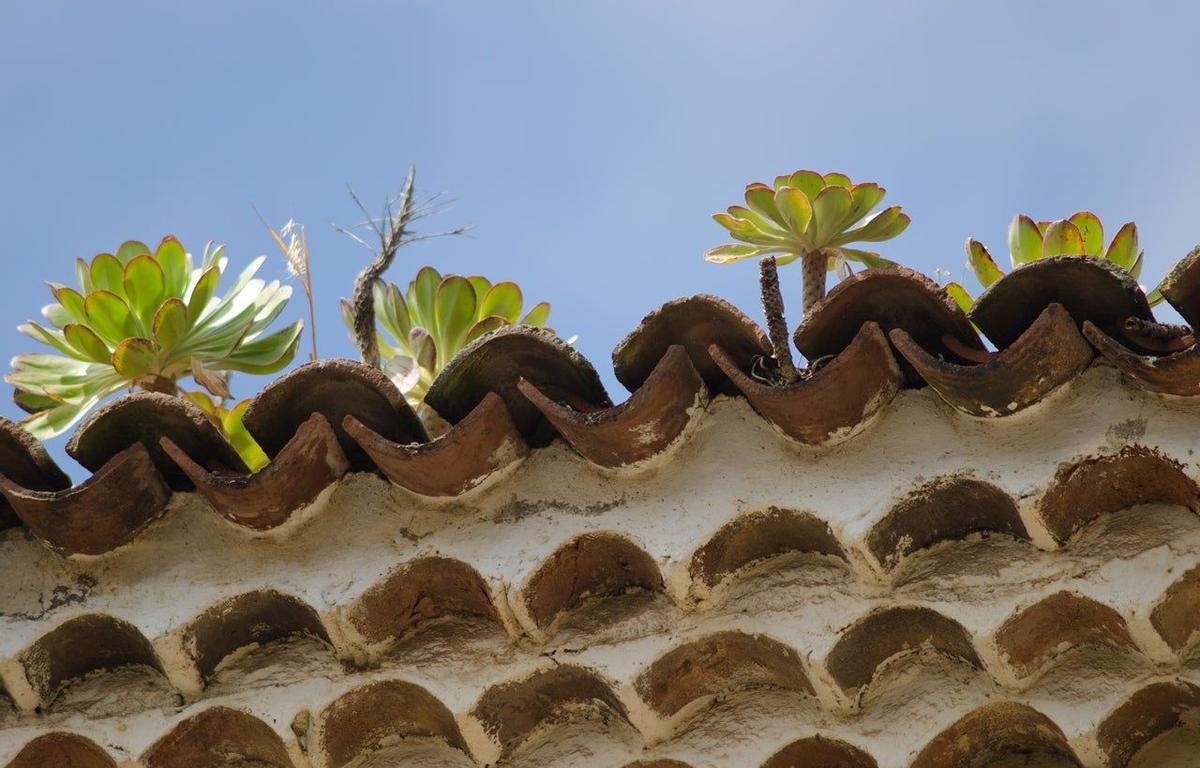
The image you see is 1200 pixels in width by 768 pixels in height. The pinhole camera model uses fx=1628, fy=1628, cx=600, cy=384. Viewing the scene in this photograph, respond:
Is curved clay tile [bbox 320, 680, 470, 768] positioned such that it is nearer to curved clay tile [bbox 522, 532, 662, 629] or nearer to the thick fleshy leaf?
curved clay tile [bbox 522, 532, 662, 629]

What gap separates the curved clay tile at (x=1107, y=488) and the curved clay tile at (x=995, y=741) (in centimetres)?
28

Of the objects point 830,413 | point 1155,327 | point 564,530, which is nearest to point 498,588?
point 564,530

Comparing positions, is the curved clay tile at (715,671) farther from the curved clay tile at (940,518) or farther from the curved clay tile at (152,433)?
the curved clay tile at (152,433)

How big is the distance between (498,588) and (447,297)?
1.08 metres

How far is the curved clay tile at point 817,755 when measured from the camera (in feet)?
8.44

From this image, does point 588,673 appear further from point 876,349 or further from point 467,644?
point 876,349

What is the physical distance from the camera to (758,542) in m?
2.73

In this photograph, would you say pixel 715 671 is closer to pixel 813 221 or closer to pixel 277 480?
pixel 277 480

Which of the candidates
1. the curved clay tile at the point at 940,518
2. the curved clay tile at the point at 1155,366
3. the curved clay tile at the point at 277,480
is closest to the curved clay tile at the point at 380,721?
the curved clay tile at the point at 277,480

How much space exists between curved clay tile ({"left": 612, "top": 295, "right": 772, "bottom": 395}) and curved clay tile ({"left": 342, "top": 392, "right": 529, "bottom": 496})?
22 centimetres

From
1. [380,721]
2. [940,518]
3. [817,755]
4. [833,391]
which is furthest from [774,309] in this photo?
[380,721]

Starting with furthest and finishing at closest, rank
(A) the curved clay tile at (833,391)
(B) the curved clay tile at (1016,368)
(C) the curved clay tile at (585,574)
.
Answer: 1. (C) the curved clay tile at (585,574)
2. (A) the curved clay tile at (833,391)
3. (B) the curved clay tile at (1016,368)

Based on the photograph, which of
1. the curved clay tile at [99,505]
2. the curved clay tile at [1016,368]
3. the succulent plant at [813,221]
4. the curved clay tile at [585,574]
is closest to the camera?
the curved clay tile at [1016,368]

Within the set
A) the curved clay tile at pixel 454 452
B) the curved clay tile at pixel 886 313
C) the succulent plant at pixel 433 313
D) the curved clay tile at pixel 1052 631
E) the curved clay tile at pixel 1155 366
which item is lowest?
the curved clay tile at pixel 1052 631
